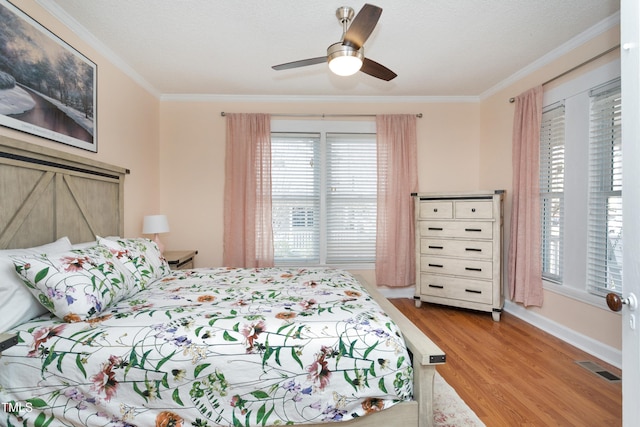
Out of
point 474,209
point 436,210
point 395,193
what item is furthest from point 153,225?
point 474,209

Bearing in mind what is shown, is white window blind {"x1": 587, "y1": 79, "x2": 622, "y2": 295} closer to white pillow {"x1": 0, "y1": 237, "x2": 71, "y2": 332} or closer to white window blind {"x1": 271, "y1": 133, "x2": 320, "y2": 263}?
white window blind {"x1": 271, "y1": 133, "x2": 320, "y2": 263}

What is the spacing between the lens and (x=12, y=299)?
1.38 metres

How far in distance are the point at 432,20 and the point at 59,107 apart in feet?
9.47

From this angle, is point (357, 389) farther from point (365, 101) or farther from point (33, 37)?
point (365, 101)

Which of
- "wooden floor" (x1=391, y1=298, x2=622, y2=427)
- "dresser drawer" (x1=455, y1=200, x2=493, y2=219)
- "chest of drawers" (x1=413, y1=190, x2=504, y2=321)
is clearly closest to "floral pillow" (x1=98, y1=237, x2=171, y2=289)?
"wooden floor" (x1=391, y1=298, x2=622, y2=427)

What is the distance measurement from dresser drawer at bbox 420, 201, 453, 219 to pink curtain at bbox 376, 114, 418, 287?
0.91 feet

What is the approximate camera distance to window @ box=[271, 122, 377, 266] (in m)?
3.76

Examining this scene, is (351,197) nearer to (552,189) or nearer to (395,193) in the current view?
(395,193)

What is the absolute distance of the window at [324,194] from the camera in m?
3.76

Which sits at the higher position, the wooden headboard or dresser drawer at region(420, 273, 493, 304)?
the wooden headboard

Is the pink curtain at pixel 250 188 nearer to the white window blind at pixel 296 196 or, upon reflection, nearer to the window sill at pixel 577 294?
the white window blind at pixel 296 196

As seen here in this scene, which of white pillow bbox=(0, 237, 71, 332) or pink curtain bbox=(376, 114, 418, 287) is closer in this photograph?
white pillow bbox=(0, 237, 71, 332)

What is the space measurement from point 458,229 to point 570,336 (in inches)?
52.5

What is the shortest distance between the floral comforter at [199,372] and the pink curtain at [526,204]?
228cm
